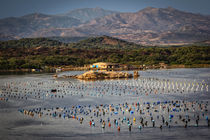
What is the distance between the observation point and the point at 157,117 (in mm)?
61656

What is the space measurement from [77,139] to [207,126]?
2364 centimetres

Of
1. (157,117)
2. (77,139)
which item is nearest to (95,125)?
(77,139)

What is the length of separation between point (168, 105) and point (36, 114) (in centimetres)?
3102

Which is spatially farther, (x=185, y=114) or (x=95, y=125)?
(x=185, y=114)

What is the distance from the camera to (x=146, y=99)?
8162 centimetres

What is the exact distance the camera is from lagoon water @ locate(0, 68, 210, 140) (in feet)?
174

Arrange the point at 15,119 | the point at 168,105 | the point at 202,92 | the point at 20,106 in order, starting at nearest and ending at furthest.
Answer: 1. the point at 15,119
2. the point at 168,105
3. the point at 20,106
4. the point at 202,92

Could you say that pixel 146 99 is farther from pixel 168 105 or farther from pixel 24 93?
pixel 24 93

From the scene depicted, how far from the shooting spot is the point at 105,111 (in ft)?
224

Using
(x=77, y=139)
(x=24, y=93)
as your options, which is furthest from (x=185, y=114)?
(x=24, y=93)

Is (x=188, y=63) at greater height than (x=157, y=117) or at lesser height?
greater

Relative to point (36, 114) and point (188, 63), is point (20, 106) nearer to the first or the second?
point (36, 114)

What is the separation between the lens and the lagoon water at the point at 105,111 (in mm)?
53125

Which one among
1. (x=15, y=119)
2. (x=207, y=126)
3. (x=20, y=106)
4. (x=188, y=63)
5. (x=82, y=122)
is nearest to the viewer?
(x=207, y=126)
